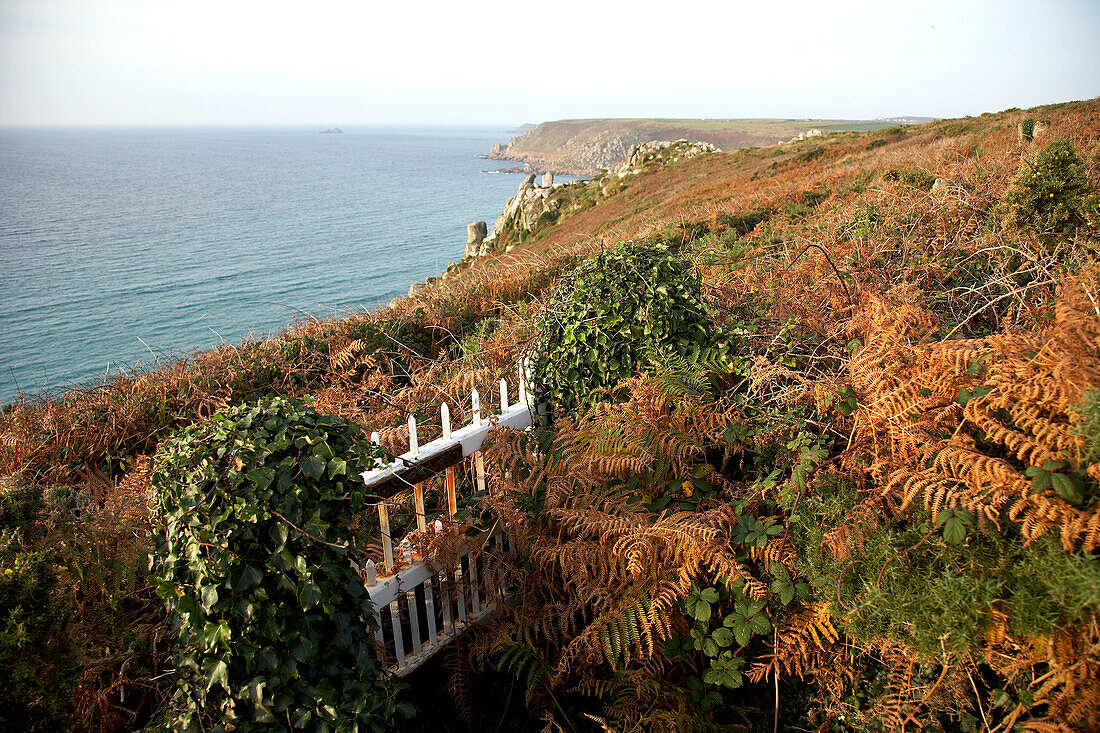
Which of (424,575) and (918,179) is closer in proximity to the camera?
(424,575)

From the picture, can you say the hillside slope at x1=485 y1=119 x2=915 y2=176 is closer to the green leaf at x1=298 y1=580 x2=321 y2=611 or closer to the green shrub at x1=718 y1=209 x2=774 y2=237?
the green shrub at x1=718 y1=209 x2=774 y2=237

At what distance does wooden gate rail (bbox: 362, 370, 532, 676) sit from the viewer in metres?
2.88

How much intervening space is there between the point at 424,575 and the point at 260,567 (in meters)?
1.14

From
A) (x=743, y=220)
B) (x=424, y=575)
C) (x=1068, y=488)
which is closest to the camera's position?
(x=1068, y=488)

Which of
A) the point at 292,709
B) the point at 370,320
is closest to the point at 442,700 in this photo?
the point at 292,709

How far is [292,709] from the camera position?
7.12 ft

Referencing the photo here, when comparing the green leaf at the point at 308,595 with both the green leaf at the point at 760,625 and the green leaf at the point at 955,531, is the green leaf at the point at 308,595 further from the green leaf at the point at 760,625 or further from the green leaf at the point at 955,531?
the green leaf at the point at 955,531

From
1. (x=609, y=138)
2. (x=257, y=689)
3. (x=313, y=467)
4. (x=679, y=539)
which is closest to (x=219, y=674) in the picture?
(x=257, y=689)

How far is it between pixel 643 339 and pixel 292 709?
2.62m

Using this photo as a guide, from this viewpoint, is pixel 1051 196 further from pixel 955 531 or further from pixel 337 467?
pixel 337 467

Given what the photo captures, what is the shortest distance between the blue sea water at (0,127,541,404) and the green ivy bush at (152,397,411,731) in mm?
4511

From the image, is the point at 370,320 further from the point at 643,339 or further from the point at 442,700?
the point at 442,700

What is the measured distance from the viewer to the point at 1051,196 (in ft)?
15.7

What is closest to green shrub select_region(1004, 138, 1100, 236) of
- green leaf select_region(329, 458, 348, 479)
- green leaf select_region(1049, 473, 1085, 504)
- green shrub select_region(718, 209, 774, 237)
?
green leaf select_region(1049, 473, 1085, 504)
